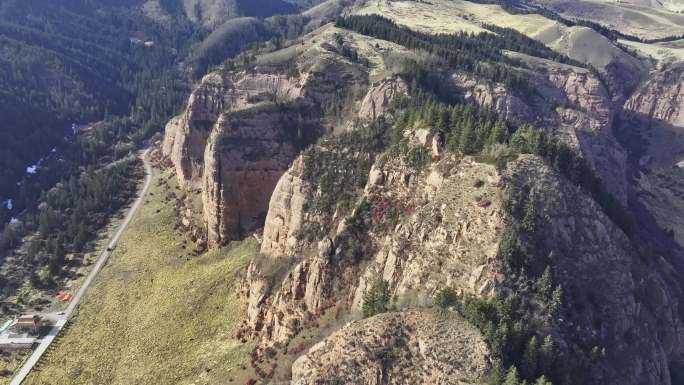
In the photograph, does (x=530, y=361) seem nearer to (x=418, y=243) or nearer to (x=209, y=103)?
(x=418, y=243)

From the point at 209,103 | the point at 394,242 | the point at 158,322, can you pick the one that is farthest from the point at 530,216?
the point at 209,103

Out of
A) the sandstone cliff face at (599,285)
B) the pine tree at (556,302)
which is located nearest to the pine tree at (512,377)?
the sandstone cliff face at (599,285)

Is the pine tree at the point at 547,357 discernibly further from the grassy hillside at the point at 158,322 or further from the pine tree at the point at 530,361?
the grassy hillside at the point at 158,322

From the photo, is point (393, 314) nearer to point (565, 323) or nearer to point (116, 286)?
point (565, 323)

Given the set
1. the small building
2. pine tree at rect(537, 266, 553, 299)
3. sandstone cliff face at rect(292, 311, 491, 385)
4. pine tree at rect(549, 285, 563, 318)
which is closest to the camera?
sandstone cliff face at rect(292, 311, 491, 385)

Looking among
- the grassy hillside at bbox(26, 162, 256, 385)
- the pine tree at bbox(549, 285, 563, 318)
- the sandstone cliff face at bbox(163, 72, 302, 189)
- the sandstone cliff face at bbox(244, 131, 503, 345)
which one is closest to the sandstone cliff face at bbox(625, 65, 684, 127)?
the sandstone cliff face at bbox(163, 72, 302, 189)

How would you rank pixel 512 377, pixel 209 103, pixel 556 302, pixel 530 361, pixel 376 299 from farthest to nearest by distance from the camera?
pixel 209 103 < pixel 376 299 < pixel 556 302 < pixel 530 361 < pixel 512 377

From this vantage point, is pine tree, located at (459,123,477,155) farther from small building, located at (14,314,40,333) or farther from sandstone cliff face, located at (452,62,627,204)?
small building, located at (14,314,40,333)
